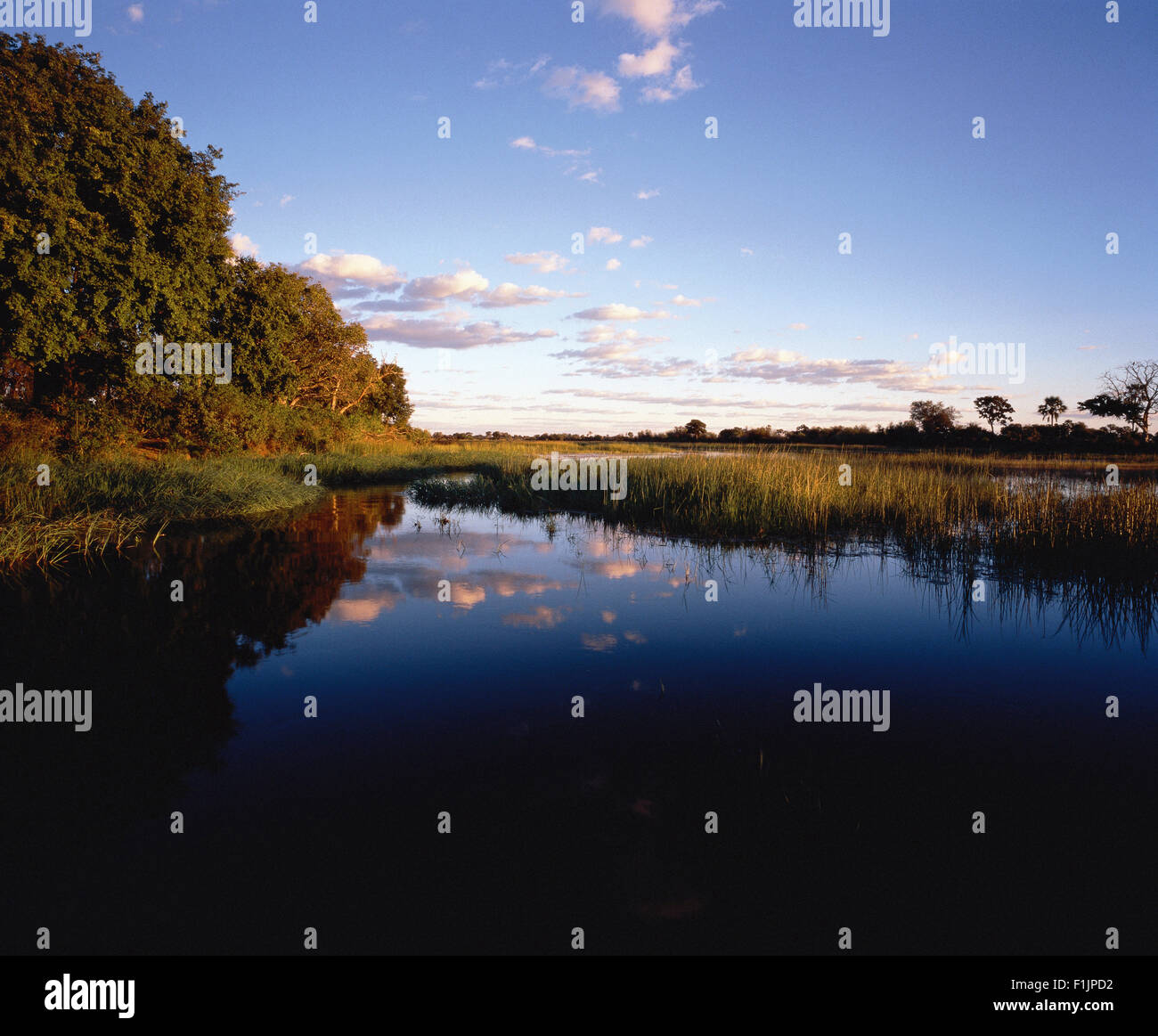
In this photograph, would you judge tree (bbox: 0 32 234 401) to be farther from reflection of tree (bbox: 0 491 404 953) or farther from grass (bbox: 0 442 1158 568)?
reflection of tree (bbox: 0 491 404 953)

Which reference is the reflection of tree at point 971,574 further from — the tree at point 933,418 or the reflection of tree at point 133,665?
the tree at point 933,418

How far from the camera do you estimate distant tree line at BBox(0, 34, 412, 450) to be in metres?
17.0

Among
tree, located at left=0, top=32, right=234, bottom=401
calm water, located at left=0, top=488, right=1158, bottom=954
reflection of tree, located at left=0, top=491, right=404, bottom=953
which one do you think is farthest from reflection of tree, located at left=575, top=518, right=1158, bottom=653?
tree, located at left=0, top=32, right=234, bottom=401

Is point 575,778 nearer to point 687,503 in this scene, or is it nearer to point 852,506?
point 687,503

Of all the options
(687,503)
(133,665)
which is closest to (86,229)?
(133,665)

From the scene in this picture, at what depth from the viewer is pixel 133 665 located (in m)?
5.66

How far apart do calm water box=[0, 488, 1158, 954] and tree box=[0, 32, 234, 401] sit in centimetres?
1442

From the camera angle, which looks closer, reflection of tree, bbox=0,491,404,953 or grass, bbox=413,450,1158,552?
reflection of tree, bbox=0,491,404,953

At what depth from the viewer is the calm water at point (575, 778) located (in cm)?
266

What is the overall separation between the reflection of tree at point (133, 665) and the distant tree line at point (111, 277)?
11783mm

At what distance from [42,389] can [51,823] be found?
82.2 ft

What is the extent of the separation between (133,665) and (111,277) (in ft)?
60.8

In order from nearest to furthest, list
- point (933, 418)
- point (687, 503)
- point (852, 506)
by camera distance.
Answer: point (852, 506) < point (687, 503) < point (933, 418)
